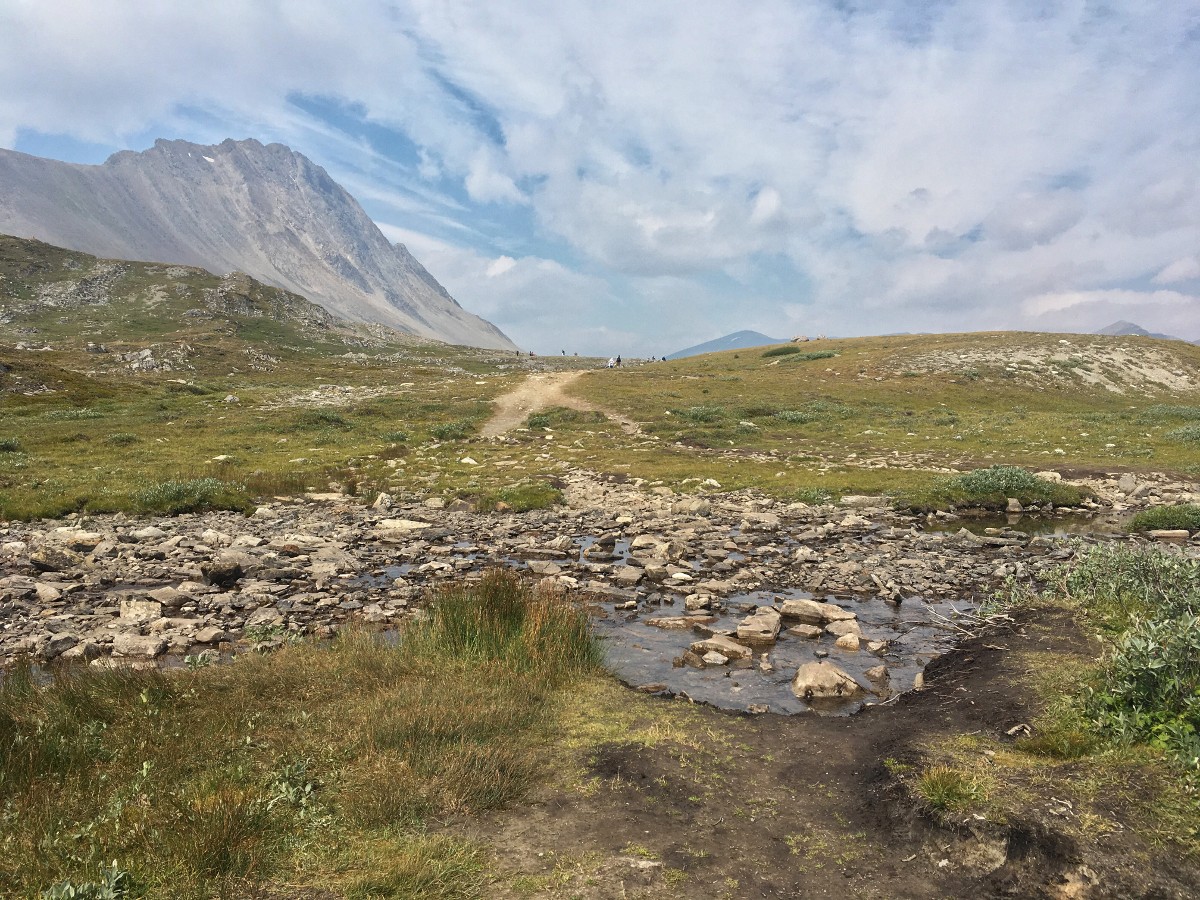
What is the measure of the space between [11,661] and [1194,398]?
2791 inches

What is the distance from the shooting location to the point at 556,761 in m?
6.74

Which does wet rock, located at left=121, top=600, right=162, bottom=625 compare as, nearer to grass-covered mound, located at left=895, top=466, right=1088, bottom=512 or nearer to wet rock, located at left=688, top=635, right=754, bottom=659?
wet rock, located at left=688, top=635, right=754, bottom=659

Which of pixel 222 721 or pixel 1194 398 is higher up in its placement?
pixel 1194 398

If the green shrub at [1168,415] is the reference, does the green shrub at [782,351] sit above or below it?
above

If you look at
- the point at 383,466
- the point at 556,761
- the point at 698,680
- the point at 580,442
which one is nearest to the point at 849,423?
the point at 580,442

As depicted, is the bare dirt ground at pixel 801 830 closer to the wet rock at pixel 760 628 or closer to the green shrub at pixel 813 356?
the wet rock at pixel 760 628

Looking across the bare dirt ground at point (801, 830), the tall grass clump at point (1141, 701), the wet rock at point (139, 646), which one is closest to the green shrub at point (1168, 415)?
the tall grass clump at point (1141, 701)

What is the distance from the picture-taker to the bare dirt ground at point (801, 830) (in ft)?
15.3

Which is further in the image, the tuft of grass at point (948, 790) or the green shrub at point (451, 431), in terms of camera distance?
the green shrub at point (451, 431)

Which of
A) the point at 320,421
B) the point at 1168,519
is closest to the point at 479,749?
the point at 1168,519

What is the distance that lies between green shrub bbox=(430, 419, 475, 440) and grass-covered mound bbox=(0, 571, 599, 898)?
27.3 m

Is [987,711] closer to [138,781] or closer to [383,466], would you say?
[138,781]

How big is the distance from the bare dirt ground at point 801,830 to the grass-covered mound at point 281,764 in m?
0.66

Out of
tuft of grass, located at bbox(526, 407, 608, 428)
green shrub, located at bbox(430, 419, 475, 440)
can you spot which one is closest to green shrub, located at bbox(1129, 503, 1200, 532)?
tuft of grass, located at bbox(526, 407, 608, 428)
